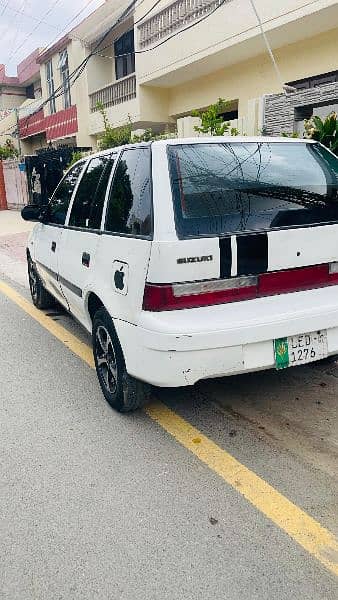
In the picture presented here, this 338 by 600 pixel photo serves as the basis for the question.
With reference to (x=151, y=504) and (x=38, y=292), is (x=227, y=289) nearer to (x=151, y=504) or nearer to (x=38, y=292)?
(x=151, y=504)

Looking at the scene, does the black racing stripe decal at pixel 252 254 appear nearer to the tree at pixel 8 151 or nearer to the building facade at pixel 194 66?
the building facade at pixel 194 66

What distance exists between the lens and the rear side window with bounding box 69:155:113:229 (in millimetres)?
3287

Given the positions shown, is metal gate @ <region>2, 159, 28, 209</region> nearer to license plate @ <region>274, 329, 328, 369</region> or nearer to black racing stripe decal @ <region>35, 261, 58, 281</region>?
black racing stripe decal @ <region>35, 261, 58, 281</region>

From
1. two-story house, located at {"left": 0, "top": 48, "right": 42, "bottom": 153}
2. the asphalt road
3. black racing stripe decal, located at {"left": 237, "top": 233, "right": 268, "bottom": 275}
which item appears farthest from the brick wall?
two-story house, located at {"left": 0, "top": 48, "right": 42, "bottom": 153}

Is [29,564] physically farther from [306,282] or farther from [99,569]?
[306,282]

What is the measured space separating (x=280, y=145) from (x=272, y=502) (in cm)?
217

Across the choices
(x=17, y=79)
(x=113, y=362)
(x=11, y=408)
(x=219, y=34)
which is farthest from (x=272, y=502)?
(x=17, y=79)

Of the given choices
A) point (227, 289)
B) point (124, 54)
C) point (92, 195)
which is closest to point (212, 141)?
point (227, 289)

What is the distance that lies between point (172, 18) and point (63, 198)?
11.4 m

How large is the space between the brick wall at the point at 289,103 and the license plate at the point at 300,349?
5.44 metres

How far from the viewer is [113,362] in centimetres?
313

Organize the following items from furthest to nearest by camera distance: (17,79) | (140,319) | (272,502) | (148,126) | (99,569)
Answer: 1. (17,79)
2. (148,126)
3. (140,319)
4. (272,502)
5. (99,569)

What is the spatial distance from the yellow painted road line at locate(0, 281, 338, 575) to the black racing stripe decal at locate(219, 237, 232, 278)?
3.44 ft

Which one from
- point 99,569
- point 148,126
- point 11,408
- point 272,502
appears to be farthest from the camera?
point 148,126
